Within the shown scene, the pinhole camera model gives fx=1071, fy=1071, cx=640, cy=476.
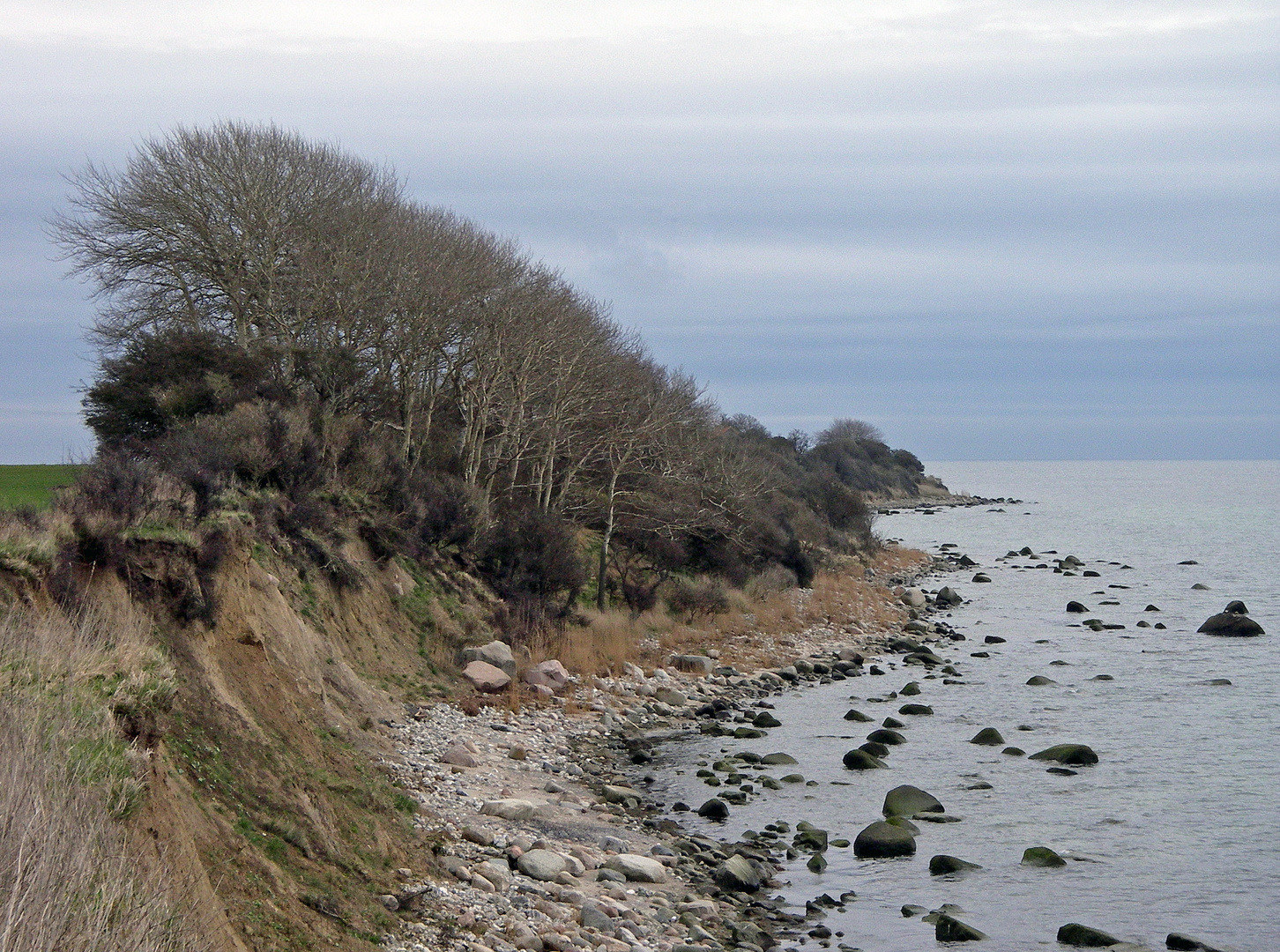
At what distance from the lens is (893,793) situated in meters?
17.3

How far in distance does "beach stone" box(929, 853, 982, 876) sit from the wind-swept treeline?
40.5 feet

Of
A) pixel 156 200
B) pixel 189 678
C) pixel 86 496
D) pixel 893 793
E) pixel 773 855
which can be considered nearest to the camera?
pixel 189 678

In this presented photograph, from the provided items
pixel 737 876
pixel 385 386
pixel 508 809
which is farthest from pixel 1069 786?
pixel 385 386

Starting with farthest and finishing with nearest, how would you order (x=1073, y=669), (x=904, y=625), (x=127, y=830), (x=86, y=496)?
1. (x=904, y=625)
2. (x=1073, y=669)
3. (x=86, y=496)
4. (x=127, y=830)

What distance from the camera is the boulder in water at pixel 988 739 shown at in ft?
71.7

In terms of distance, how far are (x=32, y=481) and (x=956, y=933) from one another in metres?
24.1

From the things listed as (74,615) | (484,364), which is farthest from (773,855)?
(484,364)

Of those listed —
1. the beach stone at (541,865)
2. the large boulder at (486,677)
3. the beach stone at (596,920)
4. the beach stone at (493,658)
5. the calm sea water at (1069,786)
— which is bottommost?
the calm sea water at (1069,786)

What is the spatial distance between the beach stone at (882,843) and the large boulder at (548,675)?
1003 centimetres

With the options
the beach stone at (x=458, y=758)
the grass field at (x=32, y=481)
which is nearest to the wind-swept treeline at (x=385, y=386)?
the grass field at (x=32, y=481)

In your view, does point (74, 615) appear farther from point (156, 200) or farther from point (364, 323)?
point (156, 200)

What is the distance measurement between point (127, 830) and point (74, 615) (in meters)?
3.86

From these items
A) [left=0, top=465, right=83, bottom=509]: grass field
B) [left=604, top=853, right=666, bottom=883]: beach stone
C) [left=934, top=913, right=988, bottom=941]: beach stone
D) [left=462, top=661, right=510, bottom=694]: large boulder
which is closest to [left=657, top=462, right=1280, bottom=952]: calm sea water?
[left=934, top=913, right=988, bottom=941]: beach stone

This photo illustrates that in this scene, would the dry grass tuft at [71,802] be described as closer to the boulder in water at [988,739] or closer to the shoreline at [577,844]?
the shoreline at [577,844]
